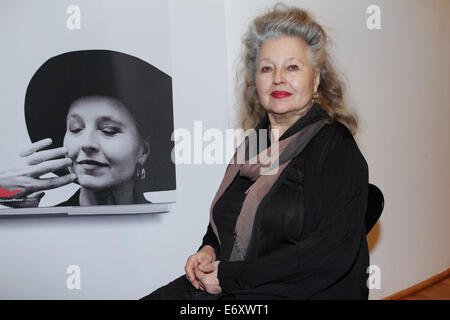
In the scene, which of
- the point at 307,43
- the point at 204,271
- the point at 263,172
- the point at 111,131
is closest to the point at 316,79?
the point at 307,43

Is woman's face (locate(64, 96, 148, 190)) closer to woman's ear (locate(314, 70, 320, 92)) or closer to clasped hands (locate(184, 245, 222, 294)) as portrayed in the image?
clasped hands (locate(184, 245, 222, 294))

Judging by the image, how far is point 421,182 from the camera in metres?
3.03

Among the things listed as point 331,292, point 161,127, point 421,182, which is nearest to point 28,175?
point 161,127

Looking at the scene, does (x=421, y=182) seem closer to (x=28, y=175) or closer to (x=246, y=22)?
(x=246, y=22)

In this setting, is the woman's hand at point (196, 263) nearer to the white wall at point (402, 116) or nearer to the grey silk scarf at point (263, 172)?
the grey silk scarf at point (263, 172)

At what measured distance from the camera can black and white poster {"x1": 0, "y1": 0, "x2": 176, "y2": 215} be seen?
2.08 m

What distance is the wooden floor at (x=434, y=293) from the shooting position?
2.94 m

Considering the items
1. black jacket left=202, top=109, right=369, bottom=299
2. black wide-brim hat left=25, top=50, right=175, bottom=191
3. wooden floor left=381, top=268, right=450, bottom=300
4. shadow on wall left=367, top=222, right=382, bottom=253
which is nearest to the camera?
black jacket left=202, top=109, right=369, bottom=299

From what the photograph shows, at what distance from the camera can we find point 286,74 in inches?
59.6

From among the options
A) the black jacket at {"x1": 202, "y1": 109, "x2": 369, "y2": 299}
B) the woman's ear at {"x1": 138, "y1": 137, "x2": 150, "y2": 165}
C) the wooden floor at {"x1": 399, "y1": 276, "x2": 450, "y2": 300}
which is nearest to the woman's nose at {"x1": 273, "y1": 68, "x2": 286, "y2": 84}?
the black jacket at {"x1": 202, "y1": 109, "x2": 369, "y2": 299}

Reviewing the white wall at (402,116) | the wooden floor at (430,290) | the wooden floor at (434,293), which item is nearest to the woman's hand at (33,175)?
the white wall at (402,116)

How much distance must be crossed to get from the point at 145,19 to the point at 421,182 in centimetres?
215

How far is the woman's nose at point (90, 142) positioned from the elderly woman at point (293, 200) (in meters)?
0.75

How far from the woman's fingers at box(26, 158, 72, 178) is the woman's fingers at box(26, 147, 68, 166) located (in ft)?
0.06
